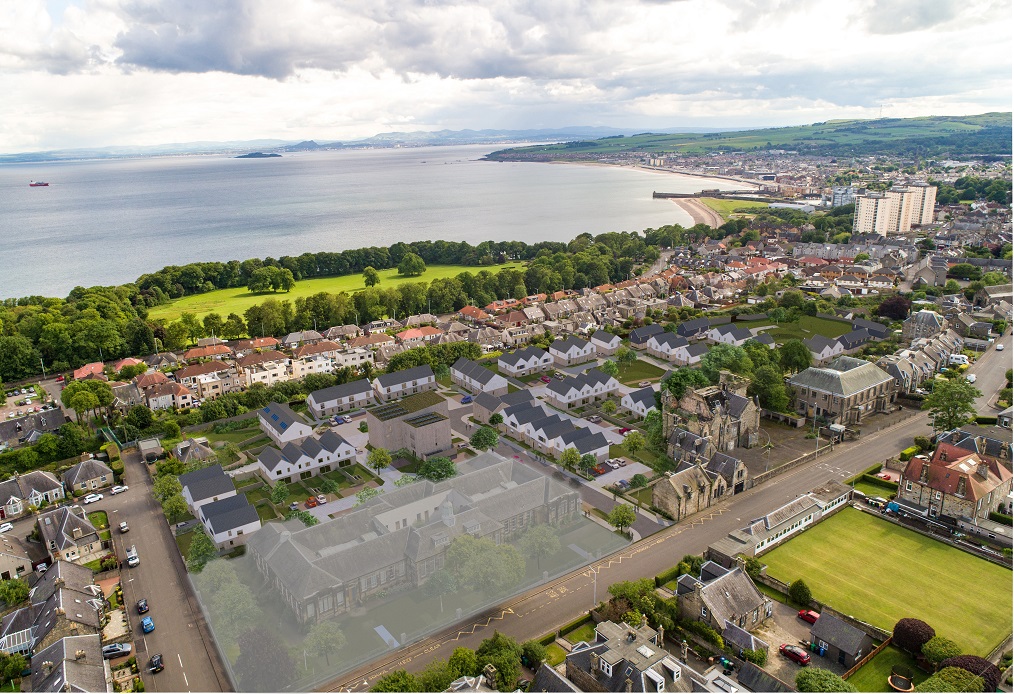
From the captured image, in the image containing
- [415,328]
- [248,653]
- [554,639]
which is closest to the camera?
[248,653]

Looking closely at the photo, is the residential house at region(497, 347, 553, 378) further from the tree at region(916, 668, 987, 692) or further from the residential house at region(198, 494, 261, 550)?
the tree at region(916, 668, 987, 692)

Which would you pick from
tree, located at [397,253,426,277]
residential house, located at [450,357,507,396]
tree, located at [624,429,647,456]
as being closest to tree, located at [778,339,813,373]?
tree, located at [624,429,647,456]

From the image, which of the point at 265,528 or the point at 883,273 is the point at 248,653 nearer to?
the point at 265,528

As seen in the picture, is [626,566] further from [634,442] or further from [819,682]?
[634,442]

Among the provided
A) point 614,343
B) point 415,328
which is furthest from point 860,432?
point 415,328

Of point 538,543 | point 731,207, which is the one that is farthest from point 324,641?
point 731,207

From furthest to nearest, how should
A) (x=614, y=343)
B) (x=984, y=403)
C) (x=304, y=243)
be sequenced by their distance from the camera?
1. (x=304, y=243)
2. (x=614, y=343)
3. (x=984, y=403)
